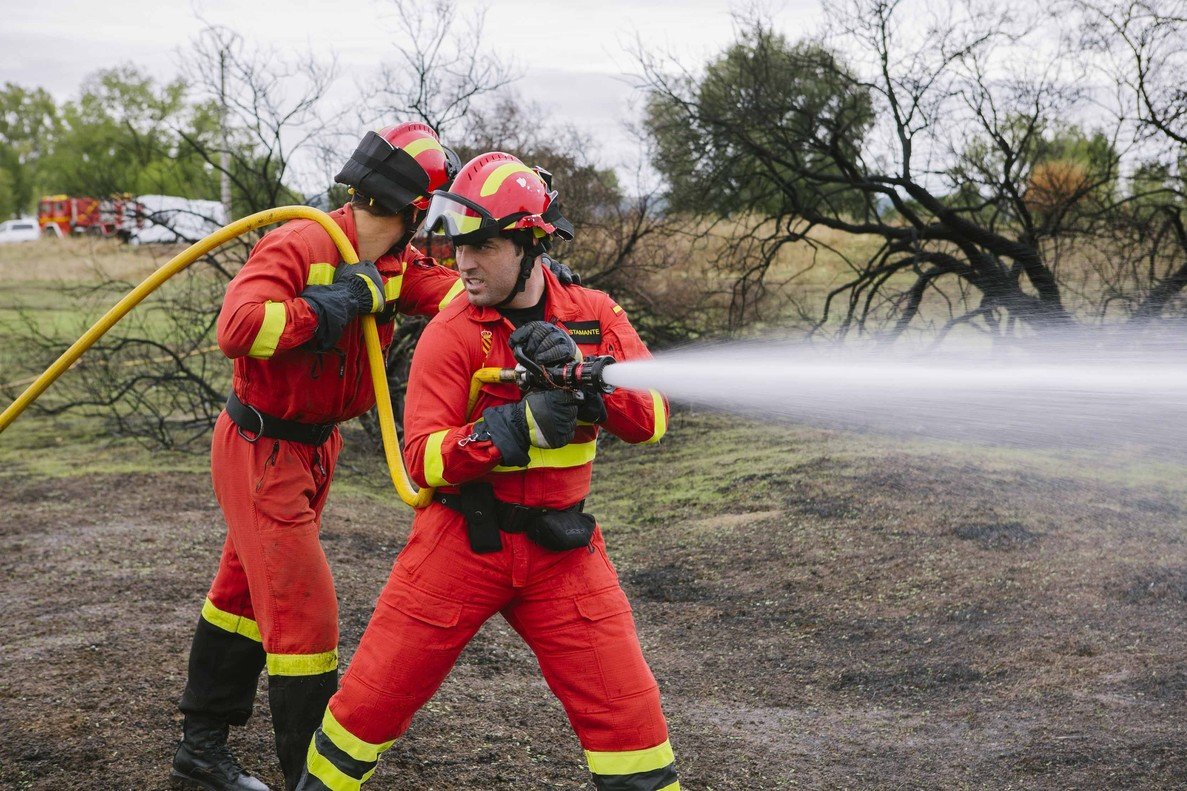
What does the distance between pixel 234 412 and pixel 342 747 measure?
1.23 meters

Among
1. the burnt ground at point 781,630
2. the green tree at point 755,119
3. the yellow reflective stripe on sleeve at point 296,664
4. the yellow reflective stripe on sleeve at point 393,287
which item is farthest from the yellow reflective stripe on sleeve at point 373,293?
the green tree at point 755,119

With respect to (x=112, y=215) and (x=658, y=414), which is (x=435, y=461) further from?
(x=112, y=215)

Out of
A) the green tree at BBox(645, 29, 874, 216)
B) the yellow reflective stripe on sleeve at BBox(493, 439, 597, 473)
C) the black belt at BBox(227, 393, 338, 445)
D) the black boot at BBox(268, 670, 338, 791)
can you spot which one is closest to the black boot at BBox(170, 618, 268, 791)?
the black boot at BBox(268, 670, 338, 791)

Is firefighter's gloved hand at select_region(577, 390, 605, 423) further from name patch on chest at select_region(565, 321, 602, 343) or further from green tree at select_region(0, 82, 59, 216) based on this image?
green tree at select_region(0, 82, 59, 216)

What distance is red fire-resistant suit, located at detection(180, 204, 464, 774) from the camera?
3.35 meters

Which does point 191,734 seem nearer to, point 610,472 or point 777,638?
point 777,638

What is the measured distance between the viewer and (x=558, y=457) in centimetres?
300

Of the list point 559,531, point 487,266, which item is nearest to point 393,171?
point 487,266

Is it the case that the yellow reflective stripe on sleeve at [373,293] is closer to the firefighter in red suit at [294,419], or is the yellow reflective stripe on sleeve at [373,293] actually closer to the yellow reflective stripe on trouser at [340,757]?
the firefighter in red suit at [294,419]

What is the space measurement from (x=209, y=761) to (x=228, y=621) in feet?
1.73

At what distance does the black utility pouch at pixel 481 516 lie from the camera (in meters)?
2.92

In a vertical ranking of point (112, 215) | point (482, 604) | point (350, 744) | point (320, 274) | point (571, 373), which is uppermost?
point (112, 215)

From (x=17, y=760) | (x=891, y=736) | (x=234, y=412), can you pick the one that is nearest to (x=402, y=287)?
(x=234, y=412)

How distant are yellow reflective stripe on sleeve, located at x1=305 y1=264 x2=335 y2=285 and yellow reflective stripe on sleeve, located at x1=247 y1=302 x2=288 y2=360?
29 cm
